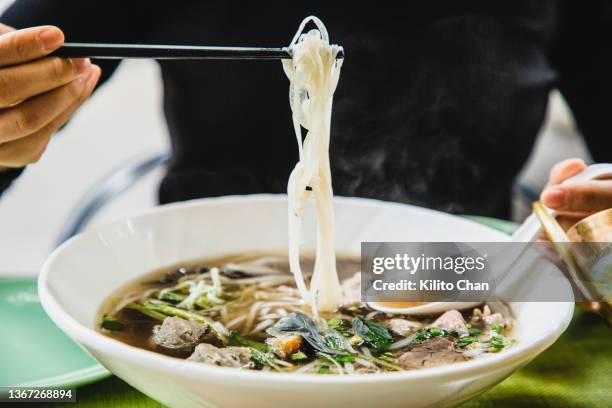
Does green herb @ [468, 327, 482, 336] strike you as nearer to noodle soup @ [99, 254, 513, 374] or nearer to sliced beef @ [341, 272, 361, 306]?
noodle soup @ [99, 254, 513, 374]

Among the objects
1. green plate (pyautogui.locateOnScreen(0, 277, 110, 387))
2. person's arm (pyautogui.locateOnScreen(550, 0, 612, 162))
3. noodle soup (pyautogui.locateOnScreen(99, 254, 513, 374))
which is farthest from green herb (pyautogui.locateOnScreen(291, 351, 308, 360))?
person's arm (pyautogui.locateOnScreen(550, 0, 612, 162))

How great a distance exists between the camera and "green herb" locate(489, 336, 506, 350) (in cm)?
118

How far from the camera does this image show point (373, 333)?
3.99 feet

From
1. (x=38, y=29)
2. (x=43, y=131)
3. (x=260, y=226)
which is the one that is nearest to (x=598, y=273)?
(x=260, y=226)

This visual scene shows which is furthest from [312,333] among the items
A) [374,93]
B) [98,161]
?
[98,161]

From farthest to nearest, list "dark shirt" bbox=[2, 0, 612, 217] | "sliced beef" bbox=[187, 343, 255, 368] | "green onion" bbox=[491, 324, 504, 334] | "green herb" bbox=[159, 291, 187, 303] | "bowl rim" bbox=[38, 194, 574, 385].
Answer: "dark shirt" bbox=[2, 0, 612, 217], "green herb" bbox=[159, 291, 187, 303], "green onion" bbox=[491, 324, 504, 334], "sliced beef" bbox=[187, 343, 255, 368], "bowl rim" bbox=[38, 194, 574, 385]

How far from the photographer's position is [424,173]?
2203 millimetres

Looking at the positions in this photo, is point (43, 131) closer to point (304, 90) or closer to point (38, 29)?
point (38, 29)

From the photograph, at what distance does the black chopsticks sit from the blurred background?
8.15 ft

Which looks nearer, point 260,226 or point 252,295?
point 252,295

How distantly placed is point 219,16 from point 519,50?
A: 3.58 feet

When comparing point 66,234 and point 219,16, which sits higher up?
point 219,16

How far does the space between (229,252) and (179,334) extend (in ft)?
1.61

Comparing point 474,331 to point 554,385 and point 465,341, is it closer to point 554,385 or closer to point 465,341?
point 465,341
